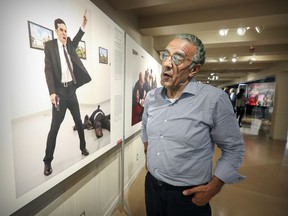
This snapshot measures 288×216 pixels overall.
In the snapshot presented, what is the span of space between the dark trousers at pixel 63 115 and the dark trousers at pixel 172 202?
2.08 ft

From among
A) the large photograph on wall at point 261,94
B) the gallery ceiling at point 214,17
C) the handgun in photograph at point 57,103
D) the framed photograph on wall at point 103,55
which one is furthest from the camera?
the large photograph on wall at point 261,94

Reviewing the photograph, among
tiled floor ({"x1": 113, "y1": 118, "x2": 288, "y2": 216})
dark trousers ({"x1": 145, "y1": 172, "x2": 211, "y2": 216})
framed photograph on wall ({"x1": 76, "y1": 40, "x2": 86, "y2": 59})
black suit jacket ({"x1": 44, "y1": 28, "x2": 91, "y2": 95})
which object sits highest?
framed photograph on wall ({"x1": 76, "y1": 40, "x2": 86, "y2": 59})

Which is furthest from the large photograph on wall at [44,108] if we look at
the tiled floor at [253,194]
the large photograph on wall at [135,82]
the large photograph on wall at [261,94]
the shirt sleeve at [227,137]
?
the large photograph on wall at [261,94]

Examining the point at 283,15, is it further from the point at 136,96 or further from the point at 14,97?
the point at 14,97

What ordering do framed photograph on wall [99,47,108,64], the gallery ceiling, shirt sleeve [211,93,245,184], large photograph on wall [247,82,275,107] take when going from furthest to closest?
Result: large photograph on wall [247,82,275,107]
the gallery ceiling
framed photograph on wall [99,47,108,64]
shirt sleeve [211,93,245,184]

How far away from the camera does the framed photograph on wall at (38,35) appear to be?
2.76 ft

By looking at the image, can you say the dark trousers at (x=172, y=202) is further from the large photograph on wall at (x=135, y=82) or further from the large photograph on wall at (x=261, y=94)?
the large photograph on wall at (x=261, y=94)

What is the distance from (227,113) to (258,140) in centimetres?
533

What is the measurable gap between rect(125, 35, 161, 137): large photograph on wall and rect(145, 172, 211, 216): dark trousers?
41.1 inches

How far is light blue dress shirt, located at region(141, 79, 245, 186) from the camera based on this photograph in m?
0.94

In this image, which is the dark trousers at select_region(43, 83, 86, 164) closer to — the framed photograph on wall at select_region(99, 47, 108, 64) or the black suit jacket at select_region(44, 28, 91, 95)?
the black suit jacket at select_region(44, 28, 91, 95)

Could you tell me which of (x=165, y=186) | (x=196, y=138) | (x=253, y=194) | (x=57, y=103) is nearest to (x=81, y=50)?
(x=57, y=103)

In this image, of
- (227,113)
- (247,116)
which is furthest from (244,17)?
(247,116)

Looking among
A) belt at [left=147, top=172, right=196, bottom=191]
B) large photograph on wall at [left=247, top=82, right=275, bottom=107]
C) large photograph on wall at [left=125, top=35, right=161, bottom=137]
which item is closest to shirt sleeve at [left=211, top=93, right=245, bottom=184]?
belt at [left=147, top=172, right=196, bottom=191]
